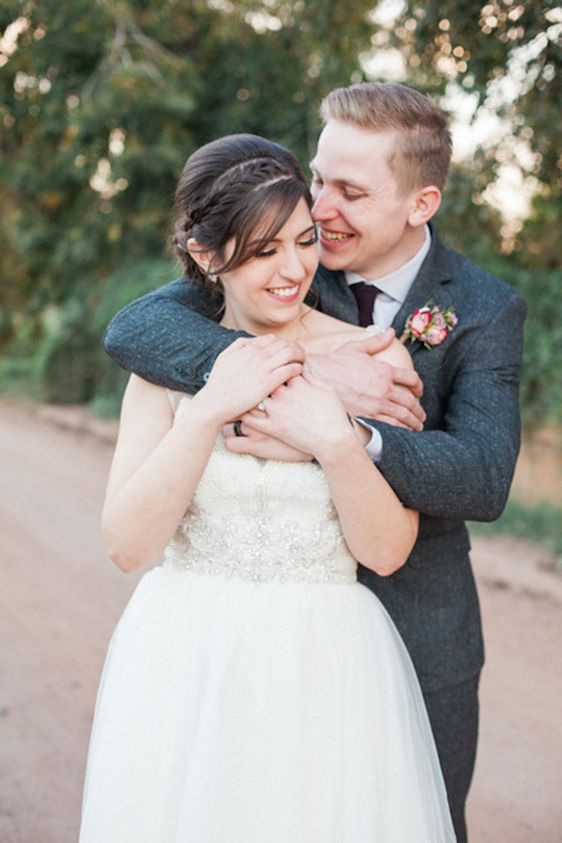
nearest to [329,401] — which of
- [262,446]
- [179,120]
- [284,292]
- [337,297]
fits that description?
[262,446]

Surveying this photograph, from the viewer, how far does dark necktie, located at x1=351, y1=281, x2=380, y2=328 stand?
254 centimetres

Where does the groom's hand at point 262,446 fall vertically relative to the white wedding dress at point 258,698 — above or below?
above

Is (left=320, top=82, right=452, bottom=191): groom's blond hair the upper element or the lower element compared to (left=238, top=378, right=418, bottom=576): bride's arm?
upper

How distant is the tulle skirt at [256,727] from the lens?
2.08 m

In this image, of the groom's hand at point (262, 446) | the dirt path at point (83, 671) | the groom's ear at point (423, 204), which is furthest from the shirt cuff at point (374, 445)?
the dirt path at point (83, 671)

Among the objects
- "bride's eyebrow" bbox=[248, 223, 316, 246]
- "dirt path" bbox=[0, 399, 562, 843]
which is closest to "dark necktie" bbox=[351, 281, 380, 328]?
"bride's eyebrow" bbox=[248, 223, 316, 246]

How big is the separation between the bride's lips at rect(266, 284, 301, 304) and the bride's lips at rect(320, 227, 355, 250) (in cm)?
32

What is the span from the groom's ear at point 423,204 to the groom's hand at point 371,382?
38cm

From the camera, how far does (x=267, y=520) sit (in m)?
2.16

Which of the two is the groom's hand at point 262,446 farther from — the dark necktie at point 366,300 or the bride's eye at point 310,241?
Answer: the dark necktie at point 366,300

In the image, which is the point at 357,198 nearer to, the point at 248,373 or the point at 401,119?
the point at 401,119

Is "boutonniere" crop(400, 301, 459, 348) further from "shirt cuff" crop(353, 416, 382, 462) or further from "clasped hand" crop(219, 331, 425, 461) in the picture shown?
"shirt cuff" crop(353, 416, 382, 462)

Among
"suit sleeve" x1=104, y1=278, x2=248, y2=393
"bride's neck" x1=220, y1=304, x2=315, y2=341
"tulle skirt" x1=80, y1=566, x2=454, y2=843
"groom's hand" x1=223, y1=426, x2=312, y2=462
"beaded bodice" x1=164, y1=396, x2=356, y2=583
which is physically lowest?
"tulle skirt" x1=80, y1=566, x2=454, y2=843

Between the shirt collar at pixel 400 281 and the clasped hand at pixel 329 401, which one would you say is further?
the shirt collar at pixel 400 281
